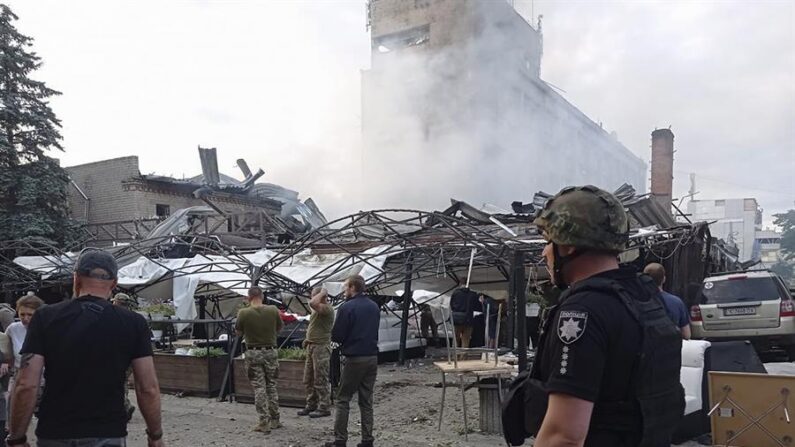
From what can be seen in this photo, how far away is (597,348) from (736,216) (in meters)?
69.6

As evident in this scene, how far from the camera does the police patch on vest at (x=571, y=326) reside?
1.68m

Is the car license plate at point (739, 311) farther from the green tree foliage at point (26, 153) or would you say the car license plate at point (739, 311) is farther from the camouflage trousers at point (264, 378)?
the green tree foliage at point (26, 153)

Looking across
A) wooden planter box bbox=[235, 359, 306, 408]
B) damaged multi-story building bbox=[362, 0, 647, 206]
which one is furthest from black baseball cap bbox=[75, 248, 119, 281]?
damaged multi-story building bbox=[362, 0, 647, 206]

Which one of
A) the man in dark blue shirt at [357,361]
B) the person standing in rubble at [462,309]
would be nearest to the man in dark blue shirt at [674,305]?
the man in dark blue shirt at [357,361]

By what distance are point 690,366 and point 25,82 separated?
69.6 feet

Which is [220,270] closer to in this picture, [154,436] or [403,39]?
[154,436]

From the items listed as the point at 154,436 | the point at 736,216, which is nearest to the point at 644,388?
the point at 154,436

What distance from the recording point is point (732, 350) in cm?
607

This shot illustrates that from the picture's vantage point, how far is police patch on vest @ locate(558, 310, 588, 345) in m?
1.68

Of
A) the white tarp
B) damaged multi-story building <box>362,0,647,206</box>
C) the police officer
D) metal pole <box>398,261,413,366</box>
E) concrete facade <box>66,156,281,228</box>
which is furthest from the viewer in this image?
damaged multi-story building <box>362,0,647,206</box>

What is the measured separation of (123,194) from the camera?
71.3 feet

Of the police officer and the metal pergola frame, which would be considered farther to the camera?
the metal pergola frame

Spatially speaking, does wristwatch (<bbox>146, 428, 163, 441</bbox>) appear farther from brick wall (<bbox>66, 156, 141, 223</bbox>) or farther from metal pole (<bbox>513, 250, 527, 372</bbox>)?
brick wall (<bbox>66, 156, 141, 223</bbox>)

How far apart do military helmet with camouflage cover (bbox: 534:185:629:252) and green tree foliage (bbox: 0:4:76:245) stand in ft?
65.6
